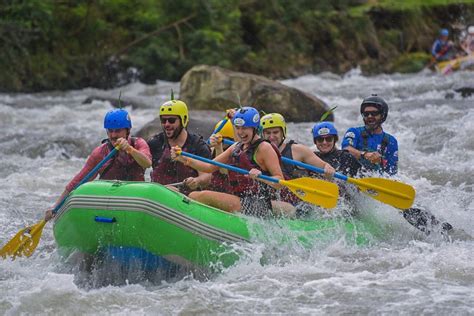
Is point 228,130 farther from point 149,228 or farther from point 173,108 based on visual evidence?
point 149,228

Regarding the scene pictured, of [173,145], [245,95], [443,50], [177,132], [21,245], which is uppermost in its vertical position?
[443,50]

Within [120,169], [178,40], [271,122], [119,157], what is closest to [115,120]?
[119,157]

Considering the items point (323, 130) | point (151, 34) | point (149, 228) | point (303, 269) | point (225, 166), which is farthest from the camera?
point (151, 34)

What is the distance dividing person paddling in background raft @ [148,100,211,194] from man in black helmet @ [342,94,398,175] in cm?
181

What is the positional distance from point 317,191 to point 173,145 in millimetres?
1356

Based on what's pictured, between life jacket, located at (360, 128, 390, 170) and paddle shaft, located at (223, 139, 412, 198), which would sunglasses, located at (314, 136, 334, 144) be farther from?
paddle shaft, located at (223, 139, 412, 198)

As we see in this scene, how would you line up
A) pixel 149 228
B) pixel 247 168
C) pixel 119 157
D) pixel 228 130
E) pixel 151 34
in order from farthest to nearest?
pixel 151 34 < pixel 228 130 < pixel 119 157 < pixel 247 168 < pixel 149 228

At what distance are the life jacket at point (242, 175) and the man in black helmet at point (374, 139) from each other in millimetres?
1688

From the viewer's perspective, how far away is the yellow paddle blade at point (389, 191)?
7496 mm

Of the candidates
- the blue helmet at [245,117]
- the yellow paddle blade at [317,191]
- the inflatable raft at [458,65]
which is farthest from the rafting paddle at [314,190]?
the inflatable raft at [458,65]

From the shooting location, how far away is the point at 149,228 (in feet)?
20.4

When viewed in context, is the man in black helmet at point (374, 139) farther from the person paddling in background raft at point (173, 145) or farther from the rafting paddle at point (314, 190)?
the person paddling in background raft at point (173, 145)

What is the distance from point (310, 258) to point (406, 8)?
20.8 meters

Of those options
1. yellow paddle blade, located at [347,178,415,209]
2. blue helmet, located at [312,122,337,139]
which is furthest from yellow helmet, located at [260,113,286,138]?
yellow paddle blade, located at [347,178,415,209]
